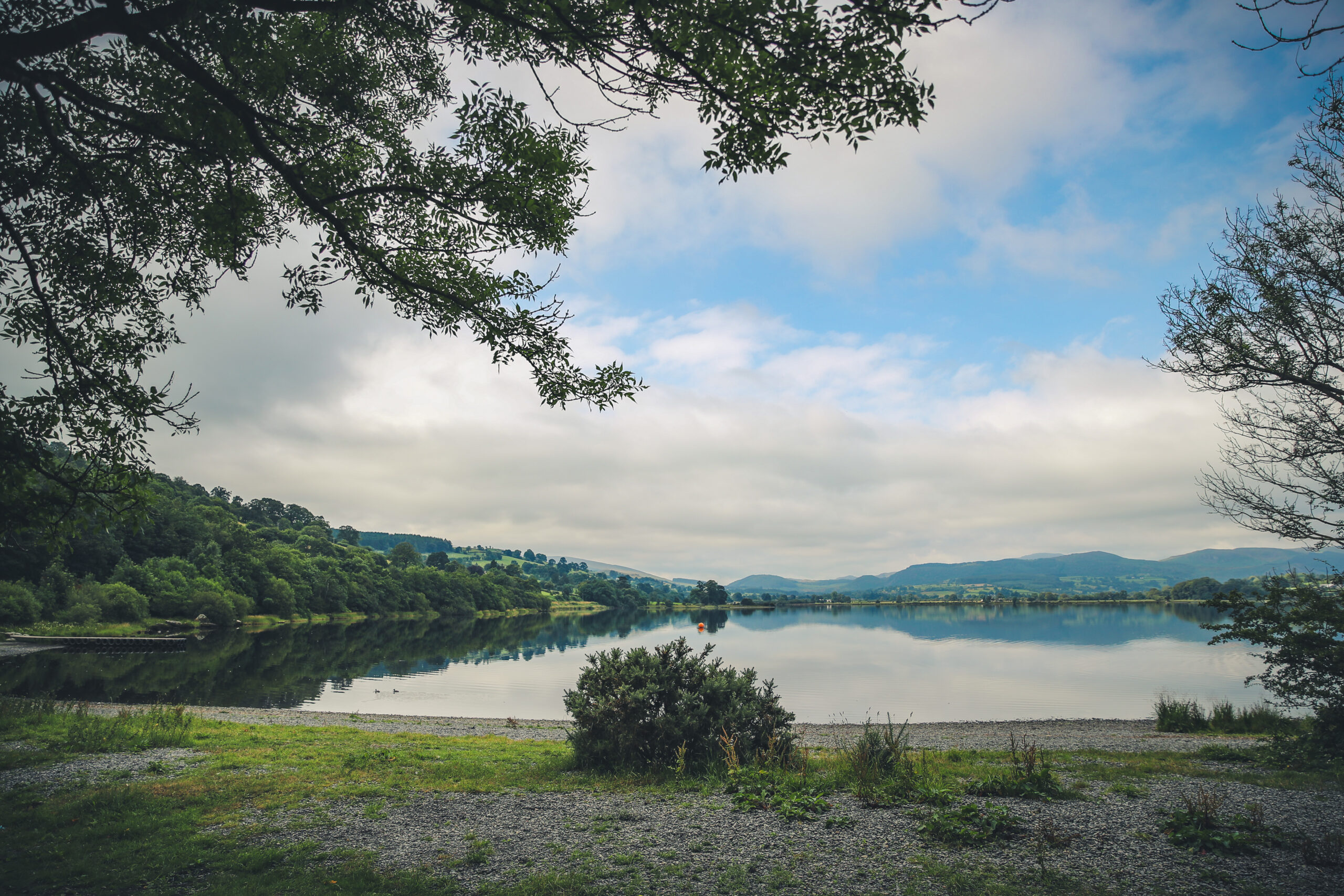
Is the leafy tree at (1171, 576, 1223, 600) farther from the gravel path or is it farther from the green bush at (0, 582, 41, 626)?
the green bush at (0, 582, 41, 626)

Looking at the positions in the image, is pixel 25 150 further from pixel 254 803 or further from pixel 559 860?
pixel 559 860

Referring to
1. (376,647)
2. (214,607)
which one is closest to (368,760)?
(376,647)

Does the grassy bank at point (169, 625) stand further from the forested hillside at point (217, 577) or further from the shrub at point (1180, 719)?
the shrub at point (1180, 719)

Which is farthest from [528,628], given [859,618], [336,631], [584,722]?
[584,722]

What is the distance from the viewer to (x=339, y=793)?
362 inches

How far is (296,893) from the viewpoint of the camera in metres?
5.60

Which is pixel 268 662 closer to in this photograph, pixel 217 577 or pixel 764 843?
pixel 217 577

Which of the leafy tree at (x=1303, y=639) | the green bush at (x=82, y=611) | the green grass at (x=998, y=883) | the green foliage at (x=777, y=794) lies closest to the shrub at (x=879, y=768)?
the green foliage at (x=777, y=794)

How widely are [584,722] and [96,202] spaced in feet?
34.4

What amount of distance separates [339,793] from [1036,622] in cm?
14371

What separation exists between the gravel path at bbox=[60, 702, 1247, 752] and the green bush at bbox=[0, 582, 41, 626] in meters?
45.1

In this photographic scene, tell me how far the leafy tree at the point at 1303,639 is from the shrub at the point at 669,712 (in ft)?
31.0

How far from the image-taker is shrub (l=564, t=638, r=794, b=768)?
10.8 metres

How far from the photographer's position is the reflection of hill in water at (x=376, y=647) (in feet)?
107
